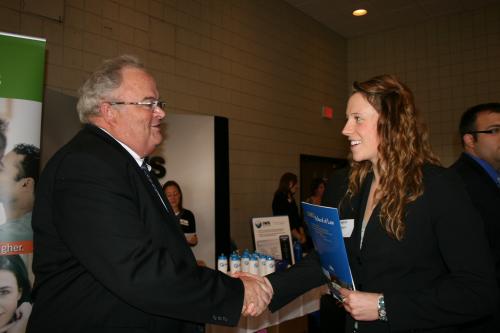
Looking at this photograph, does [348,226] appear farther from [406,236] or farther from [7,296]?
[7,296]

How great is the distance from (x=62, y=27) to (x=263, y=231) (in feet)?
9.74

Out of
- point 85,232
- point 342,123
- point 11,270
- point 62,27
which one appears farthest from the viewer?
point 342,123

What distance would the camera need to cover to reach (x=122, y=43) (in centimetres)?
412

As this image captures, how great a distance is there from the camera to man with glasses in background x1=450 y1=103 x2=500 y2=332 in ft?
6.66

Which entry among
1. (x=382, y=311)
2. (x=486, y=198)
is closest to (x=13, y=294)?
(x=382, y=311)

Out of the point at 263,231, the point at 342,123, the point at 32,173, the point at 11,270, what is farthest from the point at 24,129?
the point at 342,123

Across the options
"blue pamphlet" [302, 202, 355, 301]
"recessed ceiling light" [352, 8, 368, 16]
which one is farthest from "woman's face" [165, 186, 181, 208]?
"recessed ceiling light" [352, 8, 368, 16]

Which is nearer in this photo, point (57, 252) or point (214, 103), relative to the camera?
point (57, 252)

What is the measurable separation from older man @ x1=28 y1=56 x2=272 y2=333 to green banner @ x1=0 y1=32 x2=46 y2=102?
1.24 m

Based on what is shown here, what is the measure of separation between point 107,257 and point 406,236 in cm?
99

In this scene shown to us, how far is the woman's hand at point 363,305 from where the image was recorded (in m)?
1.30

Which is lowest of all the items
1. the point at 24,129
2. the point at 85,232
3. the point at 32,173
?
the point at 85,232

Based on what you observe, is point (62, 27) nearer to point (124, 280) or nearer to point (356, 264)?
point (124, 280)

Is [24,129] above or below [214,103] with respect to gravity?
below
